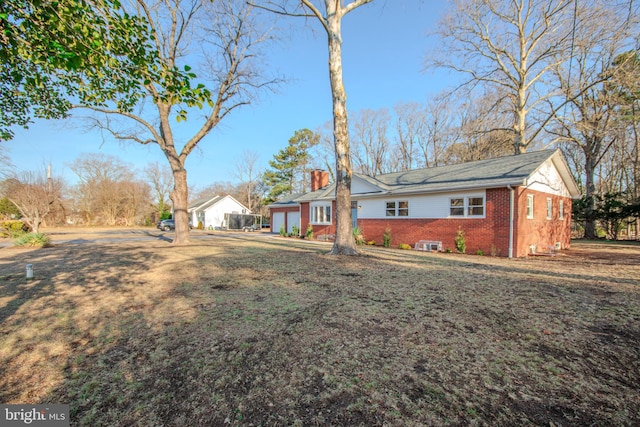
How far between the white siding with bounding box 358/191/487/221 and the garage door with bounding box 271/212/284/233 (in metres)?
11.4

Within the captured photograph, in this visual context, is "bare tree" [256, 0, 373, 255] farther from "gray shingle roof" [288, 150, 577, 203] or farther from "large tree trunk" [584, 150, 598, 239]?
"large tree trunk" [584, 150, 598, 239]

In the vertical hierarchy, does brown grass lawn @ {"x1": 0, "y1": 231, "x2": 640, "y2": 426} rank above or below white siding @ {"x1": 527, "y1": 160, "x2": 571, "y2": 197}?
below

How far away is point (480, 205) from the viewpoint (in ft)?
37.9

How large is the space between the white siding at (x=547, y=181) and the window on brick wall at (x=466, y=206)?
1.81 meters

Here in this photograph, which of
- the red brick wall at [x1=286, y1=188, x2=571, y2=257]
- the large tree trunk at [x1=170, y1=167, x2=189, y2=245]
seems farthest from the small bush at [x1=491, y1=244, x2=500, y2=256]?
the large tree trunk at [x1=170, y1=167, x2=189, y2=245]

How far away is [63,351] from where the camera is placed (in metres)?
3.02

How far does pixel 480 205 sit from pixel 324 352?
36.1 feet

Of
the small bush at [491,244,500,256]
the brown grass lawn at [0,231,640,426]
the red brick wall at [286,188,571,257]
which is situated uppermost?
the red brick wall at [286,188,571,257]

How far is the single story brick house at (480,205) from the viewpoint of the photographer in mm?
10812

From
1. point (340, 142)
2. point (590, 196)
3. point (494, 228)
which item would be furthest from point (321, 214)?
point (590, 196)

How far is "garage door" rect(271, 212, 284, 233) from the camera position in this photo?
26.2 meters

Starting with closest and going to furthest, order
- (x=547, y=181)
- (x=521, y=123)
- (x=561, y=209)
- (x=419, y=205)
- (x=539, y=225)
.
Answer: (x=539, y=225), (x=547, y=181), (x=419, y=205), (x=561, y=209), (x=521, y=123)

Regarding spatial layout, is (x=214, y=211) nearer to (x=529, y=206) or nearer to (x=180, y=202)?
(x=180, y=202)

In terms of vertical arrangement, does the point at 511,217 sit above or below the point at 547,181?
below
